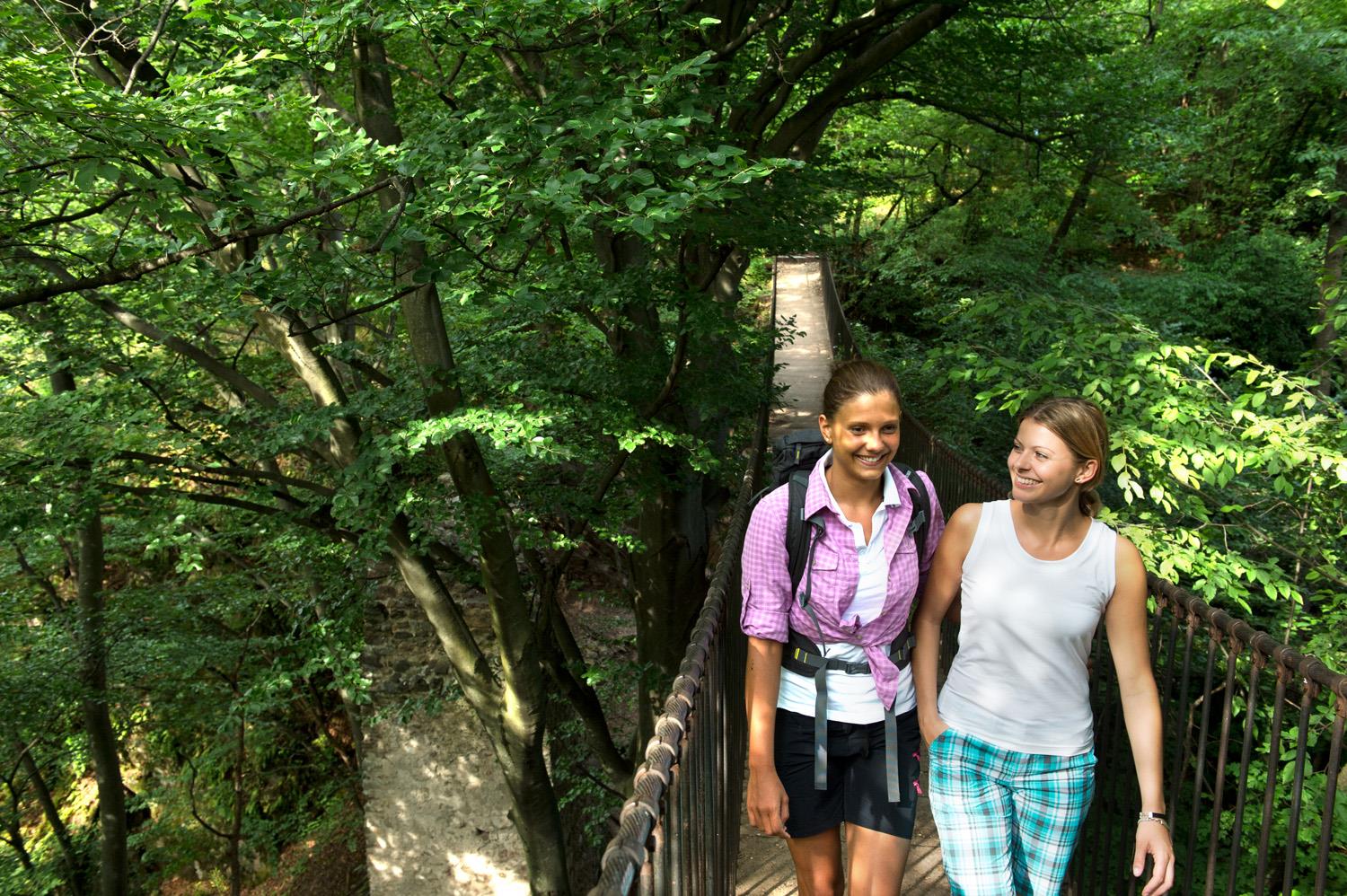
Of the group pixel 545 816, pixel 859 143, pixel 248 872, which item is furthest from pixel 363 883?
pixel 859 143

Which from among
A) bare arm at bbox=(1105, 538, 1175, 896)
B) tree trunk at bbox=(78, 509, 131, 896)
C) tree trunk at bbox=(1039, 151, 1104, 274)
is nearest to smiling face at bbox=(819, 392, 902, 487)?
bare arm at bbox=(1105, 538, 1175, 896)

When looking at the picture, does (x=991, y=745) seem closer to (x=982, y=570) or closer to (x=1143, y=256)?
(x=982, y=570)

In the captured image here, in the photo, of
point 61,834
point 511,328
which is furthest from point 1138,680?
point 61,834

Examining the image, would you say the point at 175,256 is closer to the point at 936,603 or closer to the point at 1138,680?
the point at 936,603

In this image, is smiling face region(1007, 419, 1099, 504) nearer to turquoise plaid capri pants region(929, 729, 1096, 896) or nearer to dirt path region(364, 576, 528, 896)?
turquoise plaid capri pants region(929, 729, 1096, 896)

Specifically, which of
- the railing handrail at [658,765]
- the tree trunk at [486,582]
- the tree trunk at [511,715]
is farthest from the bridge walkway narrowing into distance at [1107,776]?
the tree trunk at [511,715]

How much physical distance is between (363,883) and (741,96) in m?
13.3

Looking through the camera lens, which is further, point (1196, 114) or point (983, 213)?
point (983, 213)

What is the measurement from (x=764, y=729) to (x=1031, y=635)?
649mm

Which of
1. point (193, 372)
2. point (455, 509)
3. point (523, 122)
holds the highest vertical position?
point (523, 122)

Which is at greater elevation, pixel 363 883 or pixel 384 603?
pixel 384 603

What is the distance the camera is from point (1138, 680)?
218cm

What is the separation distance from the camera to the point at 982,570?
7.52 ft

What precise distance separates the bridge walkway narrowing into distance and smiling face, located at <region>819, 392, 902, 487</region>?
1.94 feet
